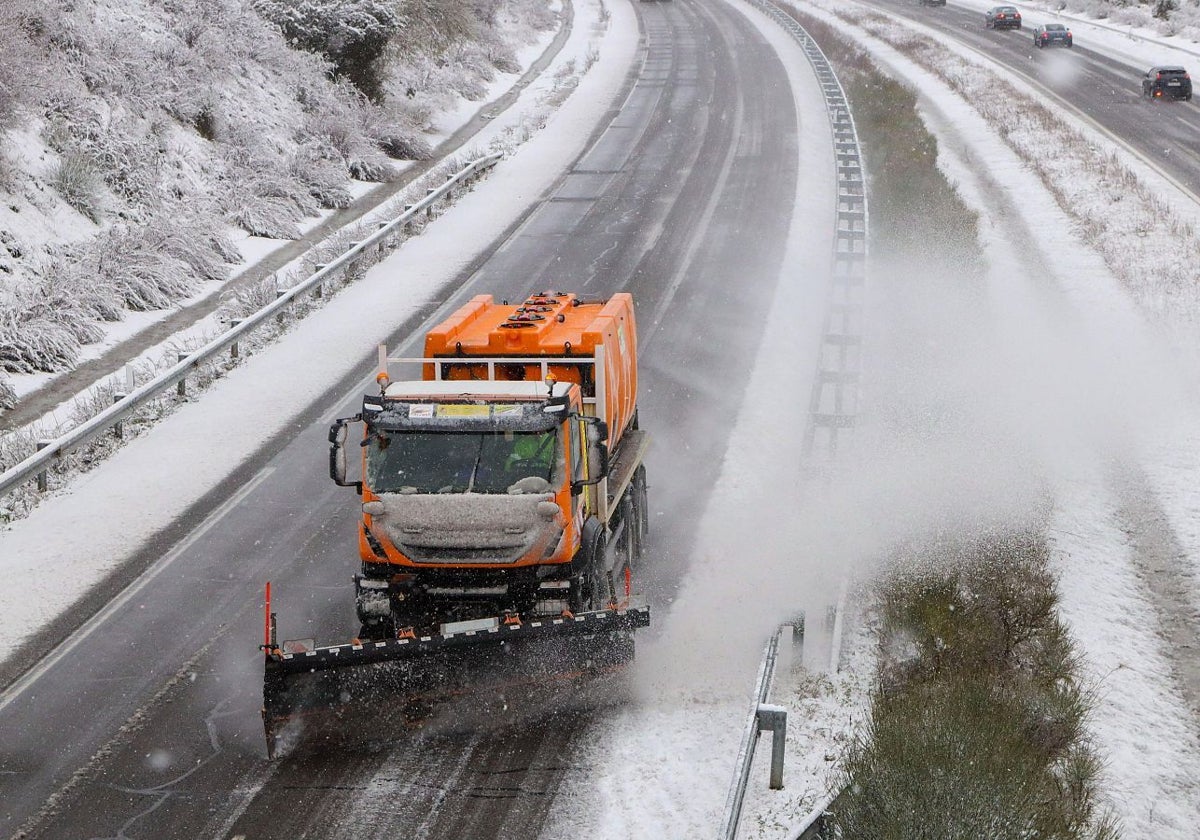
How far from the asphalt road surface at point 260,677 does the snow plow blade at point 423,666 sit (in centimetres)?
18

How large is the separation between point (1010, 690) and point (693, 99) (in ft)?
117

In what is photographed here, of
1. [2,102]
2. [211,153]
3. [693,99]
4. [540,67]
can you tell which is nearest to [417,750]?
[2,102]

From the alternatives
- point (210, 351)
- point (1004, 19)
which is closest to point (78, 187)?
point (210, 351)

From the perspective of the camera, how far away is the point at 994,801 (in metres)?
8.40

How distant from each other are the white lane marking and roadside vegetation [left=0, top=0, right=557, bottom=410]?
16.3 ft

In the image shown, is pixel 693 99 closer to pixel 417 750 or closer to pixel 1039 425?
pixel 1039 425

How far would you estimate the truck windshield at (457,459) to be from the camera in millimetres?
11031

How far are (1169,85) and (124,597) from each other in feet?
163

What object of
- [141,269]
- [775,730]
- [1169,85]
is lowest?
[141,269]

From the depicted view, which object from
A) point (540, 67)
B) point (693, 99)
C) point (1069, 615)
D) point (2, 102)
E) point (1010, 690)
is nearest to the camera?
point (1010, 690)

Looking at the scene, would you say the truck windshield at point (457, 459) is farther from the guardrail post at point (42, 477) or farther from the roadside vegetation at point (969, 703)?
the guardrail post at point (42, 477)

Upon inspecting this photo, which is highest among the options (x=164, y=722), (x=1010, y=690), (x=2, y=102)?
(x=2, y=102)

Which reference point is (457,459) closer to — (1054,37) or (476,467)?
(476,467)

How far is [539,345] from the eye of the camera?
41.6ft
